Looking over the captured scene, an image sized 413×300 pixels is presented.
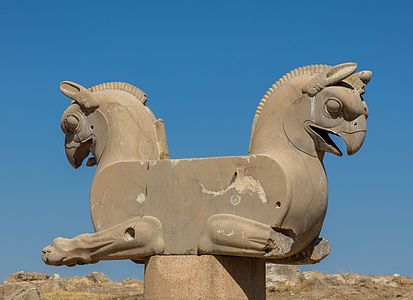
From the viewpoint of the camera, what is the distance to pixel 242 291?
7.60 meters

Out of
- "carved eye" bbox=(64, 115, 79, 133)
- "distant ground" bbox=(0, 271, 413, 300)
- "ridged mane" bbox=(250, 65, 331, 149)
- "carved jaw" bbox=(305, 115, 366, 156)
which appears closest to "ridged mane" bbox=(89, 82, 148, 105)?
"carved eye" bbox=(64, 115, 79, 133)

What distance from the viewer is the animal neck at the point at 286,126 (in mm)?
7574

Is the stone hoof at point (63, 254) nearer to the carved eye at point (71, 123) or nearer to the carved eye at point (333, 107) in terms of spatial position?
the carved eye at point (71, 123)

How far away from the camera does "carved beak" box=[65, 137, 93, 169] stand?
871 centimetres

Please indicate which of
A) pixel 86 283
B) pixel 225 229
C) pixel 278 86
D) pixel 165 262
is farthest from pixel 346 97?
pixel 86 283

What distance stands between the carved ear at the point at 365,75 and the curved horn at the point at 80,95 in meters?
2.94

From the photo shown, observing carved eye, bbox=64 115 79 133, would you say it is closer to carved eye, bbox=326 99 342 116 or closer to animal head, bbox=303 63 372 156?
animal head, bbox=303 63 372 156

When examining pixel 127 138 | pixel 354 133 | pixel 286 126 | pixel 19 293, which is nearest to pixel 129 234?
pixel 127 138

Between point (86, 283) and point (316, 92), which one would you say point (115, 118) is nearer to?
point (316, 92)

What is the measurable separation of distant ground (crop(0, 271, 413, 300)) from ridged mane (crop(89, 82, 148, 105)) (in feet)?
25.3

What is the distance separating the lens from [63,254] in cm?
830

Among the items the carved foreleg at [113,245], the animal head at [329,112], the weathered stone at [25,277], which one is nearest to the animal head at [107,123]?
the carved foreleg at [113,245]

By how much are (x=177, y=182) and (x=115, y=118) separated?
1.19m

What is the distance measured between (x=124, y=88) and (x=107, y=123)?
57 centimetres
